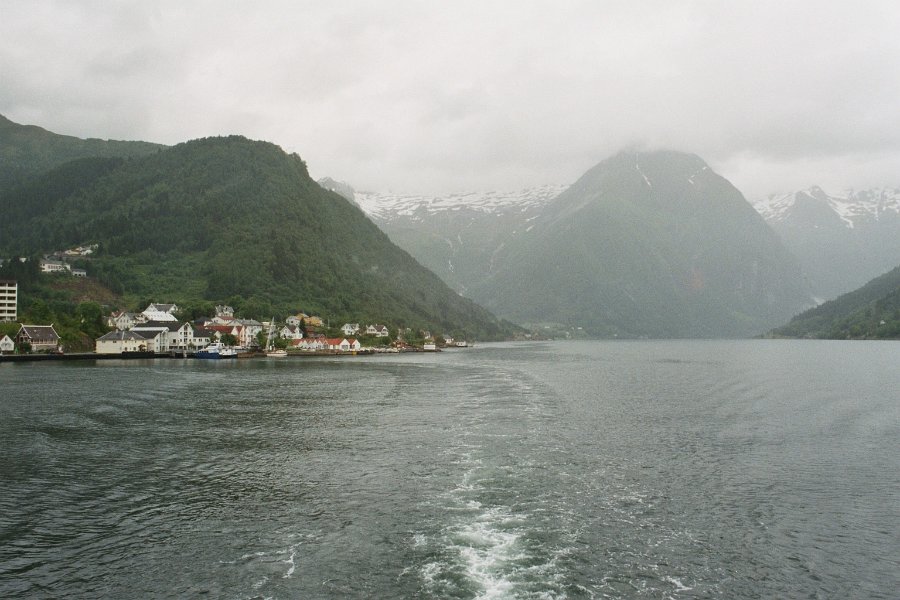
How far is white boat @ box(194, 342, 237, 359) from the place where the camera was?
13775cm

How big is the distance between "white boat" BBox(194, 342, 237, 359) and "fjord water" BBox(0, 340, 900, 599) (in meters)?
86.5

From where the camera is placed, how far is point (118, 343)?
13188 centimetres

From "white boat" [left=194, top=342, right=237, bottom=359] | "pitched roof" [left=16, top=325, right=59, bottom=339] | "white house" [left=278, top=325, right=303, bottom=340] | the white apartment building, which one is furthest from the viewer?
"white house" [left=278, top=325, right=303, bottom=340]

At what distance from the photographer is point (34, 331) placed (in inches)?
4828

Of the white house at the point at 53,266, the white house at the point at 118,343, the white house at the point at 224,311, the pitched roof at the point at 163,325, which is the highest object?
the white house at the point at 53,266

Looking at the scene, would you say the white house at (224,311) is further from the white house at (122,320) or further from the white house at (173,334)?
the white house at (122,320)

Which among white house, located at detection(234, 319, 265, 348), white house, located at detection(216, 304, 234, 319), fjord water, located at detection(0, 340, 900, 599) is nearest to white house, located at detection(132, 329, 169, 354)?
white house, located at detection(234, 319, 265, 348)

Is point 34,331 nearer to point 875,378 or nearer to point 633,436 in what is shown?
point 633,436

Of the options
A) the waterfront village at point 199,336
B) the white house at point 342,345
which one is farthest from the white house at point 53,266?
the white house at point 342,345

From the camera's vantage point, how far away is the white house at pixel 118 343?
429 ft

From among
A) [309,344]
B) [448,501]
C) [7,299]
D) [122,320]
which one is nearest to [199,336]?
[122,320]

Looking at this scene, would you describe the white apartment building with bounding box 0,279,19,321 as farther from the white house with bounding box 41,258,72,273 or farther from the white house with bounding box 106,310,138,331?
the white house with bounding box 41,258,72,273

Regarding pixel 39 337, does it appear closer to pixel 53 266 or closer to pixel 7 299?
pixel 7 299

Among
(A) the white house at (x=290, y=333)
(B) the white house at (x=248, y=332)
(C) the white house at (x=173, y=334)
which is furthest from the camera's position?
(A) the white house at (x=290, y=333)
